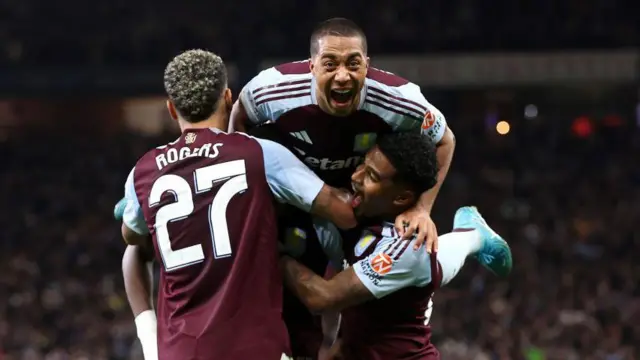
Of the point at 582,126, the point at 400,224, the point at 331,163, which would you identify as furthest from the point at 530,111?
the point at 400,224

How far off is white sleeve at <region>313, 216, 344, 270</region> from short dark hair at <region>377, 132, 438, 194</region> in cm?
30

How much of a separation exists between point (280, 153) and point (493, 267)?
1.52 metres

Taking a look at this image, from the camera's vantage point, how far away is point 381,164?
10.3 feet

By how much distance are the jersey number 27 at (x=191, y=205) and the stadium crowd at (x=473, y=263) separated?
6359mm

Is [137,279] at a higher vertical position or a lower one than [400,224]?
lower

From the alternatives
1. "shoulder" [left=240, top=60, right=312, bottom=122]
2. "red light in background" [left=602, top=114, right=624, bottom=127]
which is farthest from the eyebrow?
"red light in background" [left=602, top=114, right=624, bottom=127]

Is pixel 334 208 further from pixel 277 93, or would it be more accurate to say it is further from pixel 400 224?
pixel 277 93

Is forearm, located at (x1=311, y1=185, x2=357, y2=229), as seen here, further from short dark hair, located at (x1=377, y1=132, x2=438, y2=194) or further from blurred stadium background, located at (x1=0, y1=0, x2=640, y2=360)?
blurred stadium background, located at (x1=0, y1=0, x2=640, y2=360)

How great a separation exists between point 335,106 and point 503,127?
11395 mm

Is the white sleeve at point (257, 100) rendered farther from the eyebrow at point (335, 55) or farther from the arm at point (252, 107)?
the eyebrow at point (335, 55)

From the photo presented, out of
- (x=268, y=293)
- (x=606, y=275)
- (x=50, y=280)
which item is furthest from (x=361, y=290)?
(x=50, y=280)

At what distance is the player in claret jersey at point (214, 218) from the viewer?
2.90m

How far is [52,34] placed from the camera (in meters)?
14.7

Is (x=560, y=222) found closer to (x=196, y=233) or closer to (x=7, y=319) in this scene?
(x=7, y=319)
